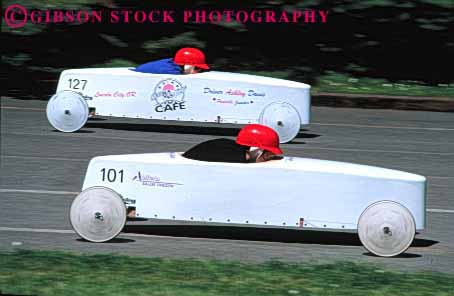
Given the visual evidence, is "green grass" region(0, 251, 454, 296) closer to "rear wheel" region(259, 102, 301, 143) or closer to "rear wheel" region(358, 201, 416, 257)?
"rear wheel" region(358, 201, 416, 257)

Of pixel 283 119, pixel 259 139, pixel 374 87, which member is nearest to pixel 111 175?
pixel 259 139

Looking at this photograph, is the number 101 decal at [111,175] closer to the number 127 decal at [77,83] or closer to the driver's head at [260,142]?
the driver's head at [260,142]

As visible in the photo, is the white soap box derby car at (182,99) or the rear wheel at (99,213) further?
the white soap box derby car at (182,99)

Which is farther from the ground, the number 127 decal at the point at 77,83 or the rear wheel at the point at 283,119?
the number 127 decal at the point at 77,83

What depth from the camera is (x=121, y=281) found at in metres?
9.45

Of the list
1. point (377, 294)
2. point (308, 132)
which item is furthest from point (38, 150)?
point (377, 294)

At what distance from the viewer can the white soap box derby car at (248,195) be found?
11031 millimetres

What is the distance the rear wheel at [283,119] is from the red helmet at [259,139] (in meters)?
6.49

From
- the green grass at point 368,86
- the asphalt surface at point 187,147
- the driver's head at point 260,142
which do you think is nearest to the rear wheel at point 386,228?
the asphalt surface at point 187,147

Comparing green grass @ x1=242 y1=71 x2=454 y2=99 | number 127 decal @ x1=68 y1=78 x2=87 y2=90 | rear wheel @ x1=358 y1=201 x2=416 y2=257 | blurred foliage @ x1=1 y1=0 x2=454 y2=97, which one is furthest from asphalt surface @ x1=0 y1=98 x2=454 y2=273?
blurred foliage @ x1=1 y1=0 x2=454 y2=97

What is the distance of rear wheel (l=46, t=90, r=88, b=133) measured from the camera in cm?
1838

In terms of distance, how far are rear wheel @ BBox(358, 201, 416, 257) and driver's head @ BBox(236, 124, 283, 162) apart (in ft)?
3.44

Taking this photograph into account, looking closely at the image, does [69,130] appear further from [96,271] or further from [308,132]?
[96,271]

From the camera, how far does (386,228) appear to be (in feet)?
35.7
